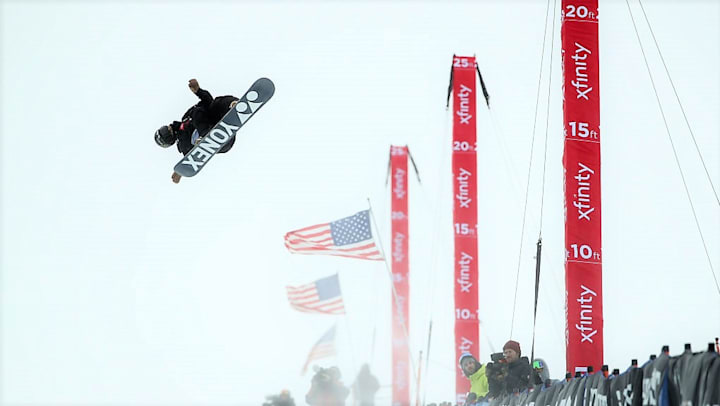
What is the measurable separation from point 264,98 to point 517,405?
186 inches

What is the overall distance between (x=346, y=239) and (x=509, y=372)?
11.0 meters

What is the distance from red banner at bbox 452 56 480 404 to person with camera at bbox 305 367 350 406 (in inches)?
101

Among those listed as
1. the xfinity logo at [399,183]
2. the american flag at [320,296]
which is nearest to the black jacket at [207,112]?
the american flag at [320,296]

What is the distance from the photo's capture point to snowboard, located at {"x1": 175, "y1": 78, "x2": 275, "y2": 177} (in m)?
13.6

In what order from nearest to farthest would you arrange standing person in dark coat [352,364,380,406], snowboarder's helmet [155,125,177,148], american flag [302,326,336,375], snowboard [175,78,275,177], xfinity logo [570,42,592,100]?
snowboard [175,78,275,177] < snowboarder's helmet [155,125,177,148] < xfinity logo [570,42,592,100] < standing person in dark coat [352,364,380,406] < american flag [302,326,336,375]

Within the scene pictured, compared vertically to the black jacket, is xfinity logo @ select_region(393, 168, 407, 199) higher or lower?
higher

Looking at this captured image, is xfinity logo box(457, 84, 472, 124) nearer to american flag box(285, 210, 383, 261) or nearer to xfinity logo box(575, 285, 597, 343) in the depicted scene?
american flag box(285, 210, 383, 261)

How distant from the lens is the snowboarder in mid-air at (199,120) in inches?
539

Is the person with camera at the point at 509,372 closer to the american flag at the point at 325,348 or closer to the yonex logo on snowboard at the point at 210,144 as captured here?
the yonex logo on snowboard at the point at 210,144

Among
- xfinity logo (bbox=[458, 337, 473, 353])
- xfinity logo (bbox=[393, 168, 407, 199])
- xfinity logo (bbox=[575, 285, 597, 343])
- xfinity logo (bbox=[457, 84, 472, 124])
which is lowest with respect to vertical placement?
xfinity logo (bbox=[575, 285, 597, 343])

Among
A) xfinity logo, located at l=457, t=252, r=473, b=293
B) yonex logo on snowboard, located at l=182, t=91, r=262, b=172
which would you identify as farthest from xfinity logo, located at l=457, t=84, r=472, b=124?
yonex logo on snowboard, located at l=182, t=91, r=262, b=172

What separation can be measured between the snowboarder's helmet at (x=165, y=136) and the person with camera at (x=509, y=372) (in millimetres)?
4562

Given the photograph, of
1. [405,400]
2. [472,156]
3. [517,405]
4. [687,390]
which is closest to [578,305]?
[517,405]

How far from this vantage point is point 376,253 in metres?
23.3
